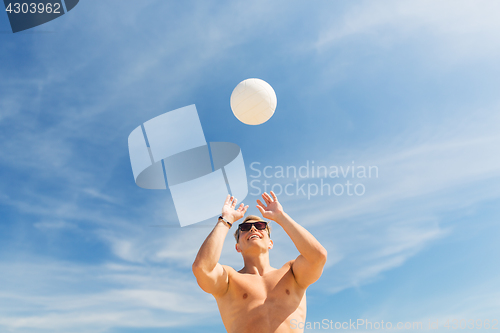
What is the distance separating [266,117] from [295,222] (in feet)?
13.3

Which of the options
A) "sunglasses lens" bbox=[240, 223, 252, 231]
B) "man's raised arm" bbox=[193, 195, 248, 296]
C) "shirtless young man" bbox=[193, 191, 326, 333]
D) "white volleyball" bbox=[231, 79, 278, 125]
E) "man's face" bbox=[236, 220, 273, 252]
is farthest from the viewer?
"white volleyball" bbox=[231, 79, 278, 125]

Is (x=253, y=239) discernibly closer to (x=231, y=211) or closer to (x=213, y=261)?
(x=231, y=211)

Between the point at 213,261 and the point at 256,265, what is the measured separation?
6.08 ft

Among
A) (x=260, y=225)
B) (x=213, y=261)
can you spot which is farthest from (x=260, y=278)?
(x=213, y=261)

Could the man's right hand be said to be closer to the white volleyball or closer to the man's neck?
the man's neck

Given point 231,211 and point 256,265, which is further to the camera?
point 256,265

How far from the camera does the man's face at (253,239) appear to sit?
27.8ft

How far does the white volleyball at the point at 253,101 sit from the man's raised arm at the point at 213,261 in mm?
3613

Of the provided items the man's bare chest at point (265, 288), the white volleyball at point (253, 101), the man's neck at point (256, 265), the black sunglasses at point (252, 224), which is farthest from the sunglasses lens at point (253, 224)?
the white volleyball at point (253, 101)

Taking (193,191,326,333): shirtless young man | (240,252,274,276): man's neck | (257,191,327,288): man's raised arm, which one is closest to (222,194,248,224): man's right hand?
(193,191,326,333): shirtless young man

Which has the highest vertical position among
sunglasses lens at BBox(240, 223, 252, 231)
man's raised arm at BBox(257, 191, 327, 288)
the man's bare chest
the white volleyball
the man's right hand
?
the white volleyball

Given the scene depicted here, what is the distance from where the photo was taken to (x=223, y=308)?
25.5 feet

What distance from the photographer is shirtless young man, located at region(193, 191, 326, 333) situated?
23.4ft

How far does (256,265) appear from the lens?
8.42 metres
